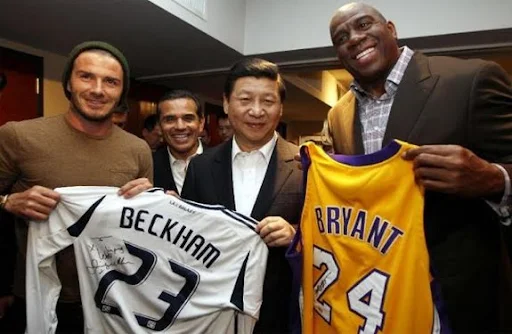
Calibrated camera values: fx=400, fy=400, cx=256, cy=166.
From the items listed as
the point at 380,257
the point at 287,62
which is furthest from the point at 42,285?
the point at 287,62

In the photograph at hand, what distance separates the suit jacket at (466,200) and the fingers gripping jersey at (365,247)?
2.8 inches

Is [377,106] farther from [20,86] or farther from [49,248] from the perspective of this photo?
[20,86]

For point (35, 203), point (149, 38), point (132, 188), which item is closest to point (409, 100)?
point (132, 188)

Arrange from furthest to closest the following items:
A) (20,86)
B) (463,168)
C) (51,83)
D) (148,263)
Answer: (51,83)
(20,86)
(148,263)
(463,168)

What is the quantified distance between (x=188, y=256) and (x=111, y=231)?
28 centimetres

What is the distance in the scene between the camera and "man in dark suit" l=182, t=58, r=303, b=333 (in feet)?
4.69

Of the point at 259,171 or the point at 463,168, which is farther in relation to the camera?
the point at 259,171

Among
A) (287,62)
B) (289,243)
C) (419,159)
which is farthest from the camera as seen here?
(287,62)

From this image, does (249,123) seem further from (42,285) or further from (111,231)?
(42,285)

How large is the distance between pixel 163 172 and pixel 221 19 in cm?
177

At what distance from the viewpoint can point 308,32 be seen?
3.56m

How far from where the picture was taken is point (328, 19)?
11.3 ft

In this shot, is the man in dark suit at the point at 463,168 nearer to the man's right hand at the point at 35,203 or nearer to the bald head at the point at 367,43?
the bald head at the point at 367,43

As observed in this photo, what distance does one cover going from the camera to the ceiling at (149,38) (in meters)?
2.76
